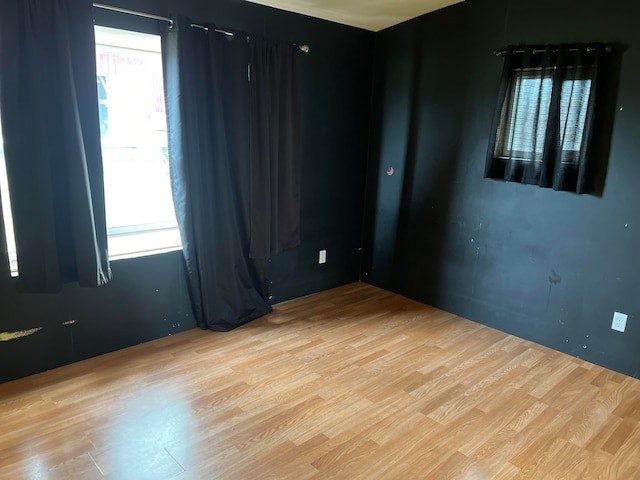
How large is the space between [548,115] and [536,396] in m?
1.69

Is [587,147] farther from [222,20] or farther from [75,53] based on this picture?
[75,53]

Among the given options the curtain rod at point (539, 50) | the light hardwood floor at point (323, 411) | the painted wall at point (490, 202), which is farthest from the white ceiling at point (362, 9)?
the light hardwood floor at point (323, 411)

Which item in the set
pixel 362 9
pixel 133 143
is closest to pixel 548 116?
pixel 362 9

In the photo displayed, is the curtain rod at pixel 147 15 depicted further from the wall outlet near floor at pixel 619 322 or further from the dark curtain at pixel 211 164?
the wall outlet near floor at pixel 619 322

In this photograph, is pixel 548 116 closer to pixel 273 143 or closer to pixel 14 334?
pixel 273 143

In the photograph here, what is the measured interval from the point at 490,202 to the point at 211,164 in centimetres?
199

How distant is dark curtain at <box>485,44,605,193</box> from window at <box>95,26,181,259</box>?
2263 mm

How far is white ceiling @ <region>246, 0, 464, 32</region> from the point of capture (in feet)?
10.2

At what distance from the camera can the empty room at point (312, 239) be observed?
6.88 feet

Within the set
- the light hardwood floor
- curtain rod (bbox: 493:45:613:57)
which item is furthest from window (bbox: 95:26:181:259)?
curtain rod (bbox: 493:45:613:57)

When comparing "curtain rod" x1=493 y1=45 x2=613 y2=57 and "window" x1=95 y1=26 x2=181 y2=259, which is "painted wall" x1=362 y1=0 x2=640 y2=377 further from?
"window" x1=95 y1=26 x2=181 y2=259

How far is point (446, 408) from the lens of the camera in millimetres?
2322

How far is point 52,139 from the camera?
2.29 metres

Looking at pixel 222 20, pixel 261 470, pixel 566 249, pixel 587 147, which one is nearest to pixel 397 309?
pixel 566 249
